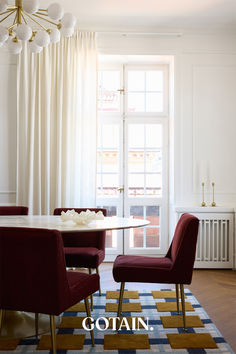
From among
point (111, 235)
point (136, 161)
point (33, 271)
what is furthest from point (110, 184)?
point (33, 271)

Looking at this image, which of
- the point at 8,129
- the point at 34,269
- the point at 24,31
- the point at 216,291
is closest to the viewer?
the point at 34,269

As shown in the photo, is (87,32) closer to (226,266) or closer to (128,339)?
(226,266)

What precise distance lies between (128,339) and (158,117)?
339 centimetres

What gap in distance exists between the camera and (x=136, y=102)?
541 cm

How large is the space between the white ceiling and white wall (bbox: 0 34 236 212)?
5.0 inches

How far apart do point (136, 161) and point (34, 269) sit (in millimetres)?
3410

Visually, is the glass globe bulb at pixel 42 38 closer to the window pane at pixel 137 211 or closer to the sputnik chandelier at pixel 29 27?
the sputnik chandelier at pixel 29 27

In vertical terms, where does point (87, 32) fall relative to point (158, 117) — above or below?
above

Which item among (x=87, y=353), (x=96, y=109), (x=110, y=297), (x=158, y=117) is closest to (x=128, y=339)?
(x=87, y=353)

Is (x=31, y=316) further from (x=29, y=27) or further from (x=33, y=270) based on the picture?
(x=29, y=27)

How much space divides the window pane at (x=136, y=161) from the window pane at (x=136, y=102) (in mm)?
603

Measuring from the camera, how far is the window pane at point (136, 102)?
17.7 ft

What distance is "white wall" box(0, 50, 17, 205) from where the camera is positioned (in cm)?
A: 498

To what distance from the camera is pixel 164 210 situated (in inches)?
210
